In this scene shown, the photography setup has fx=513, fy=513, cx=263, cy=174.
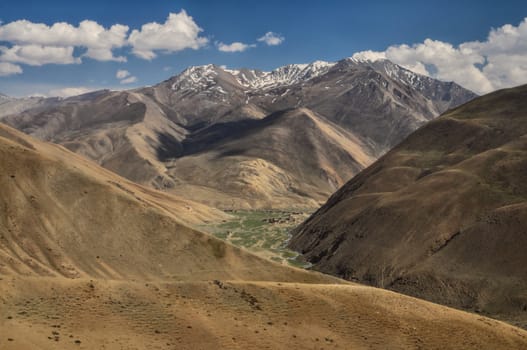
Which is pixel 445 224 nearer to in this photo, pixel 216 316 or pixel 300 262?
pixel 300 262

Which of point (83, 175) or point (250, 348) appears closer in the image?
point (250, 348)

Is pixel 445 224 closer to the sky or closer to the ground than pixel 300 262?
closer to the sky

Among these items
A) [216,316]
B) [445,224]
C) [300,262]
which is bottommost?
[300,262]

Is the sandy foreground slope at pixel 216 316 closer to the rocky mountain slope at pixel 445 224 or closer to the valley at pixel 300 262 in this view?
the valley at pixel 300 262

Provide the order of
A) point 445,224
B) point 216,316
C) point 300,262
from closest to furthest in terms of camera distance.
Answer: point 216,316 < point 445,224 < point 300,262

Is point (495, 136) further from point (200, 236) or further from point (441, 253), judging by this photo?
point (200, 236)

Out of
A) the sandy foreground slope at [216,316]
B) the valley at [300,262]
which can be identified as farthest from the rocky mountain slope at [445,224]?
the sandy foreground slope at [216,316]

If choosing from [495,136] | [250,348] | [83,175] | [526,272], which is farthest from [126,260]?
[495,136]

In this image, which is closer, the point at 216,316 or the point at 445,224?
the point at 216,316

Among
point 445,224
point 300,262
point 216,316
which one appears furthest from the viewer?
point 300,262

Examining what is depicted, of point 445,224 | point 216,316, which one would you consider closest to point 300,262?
point 445,224
